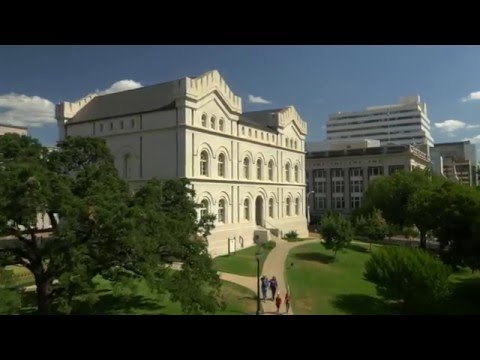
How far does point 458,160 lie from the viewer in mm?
57750

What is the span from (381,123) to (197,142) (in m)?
23.8

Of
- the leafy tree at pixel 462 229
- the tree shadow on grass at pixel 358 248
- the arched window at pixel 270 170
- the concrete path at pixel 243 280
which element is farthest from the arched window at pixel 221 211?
the leafy tree at pixel 462 229

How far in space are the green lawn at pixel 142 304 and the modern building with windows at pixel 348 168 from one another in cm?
2351

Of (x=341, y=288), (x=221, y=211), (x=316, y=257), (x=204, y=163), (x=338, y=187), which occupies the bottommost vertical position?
(x=341, y=288)

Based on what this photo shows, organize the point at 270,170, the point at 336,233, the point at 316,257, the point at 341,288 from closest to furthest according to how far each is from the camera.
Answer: the point at 341,288 → the point at 336,233 → the point at 316,257 → the point at 270,170

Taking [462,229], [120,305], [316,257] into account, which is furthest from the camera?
[316,257]

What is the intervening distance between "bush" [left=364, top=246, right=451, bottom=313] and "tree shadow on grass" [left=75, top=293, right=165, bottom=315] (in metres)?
6.94

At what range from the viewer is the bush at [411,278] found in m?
12.2

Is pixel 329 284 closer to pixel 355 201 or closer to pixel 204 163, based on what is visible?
pixel 204 163

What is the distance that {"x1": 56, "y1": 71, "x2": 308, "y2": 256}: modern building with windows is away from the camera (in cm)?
1891

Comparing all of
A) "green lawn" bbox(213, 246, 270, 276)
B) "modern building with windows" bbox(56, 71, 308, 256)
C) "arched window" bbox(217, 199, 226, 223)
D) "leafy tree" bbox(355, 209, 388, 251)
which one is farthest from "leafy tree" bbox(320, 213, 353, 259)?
"arched window" bbox(217, 199, 226, 223)

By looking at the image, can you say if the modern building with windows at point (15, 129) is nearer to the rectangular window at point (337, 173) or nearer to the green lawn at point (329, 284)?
the green lawn at point (329, 284)

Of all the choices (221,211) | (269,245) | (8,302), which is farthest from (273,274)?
(8,302)
